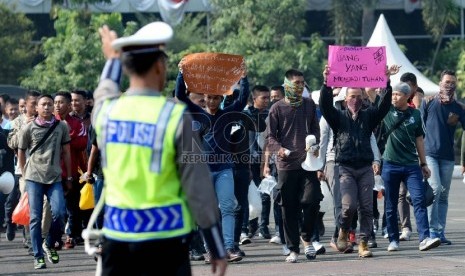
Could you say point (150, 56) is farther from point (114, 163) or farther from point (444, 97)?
point (444, 97)

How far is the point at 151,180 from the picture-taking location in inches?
239

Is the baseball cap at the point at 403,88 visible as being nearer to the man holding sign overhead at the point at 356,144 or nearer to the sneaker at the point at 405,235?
the man holding sign overhead at the point at 356,144

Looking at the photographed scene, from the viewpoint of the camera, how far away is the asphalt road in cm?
1204

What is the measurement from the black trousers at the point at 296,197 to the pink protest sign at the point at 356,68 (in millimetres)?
1029

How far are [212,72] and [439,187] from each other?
350 cm

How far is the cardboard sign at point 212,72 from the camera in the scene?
1266 cm

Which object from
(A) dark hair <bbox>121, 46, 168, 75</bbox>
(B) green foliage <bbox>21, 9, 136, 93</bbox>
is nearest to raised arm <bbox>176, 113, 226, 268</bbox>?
(A) dark hair <bbox>121, 46, 168, 75</bbox>

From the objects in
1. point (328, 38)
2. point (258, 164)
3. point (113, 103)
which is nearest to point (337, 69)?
point (258, 164)

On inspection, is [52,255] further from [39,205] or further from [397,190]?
[397,190]

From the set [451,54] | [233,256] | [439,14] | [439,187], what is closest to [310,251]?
[233,256]

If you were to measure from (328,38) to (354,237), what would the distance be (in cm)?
3902

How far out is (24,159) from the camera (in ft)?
44.1

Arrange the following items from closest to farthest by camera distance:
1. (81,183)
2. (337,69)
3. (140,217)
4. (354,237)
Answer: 1. (140,217)
2. (337,69)
3. (354,237)
4. (81,183)

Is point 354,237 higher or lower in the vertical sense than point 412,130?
lower
